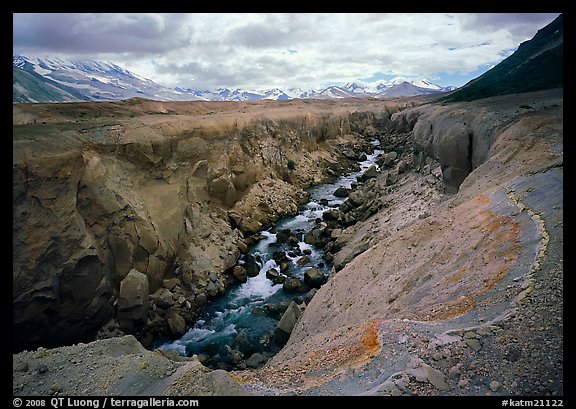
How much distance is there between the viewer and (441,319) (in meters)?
6.97

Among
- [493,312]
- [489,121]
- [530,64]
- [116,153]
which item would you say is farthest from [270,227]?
[530,64]

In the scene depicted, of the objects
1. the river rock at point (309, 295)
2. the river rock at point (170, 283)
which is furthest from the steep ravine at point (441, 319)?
the river rock at point (170, 283)

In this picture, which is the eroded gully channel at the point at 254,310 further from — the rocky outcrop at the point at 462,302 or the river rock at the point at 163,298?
the rocky outcrop at the point at 462,302

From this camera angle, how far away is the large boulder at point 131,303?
15.0m

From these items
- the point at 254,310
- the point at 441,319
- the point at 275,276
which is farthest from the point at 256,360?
the point at 441,319

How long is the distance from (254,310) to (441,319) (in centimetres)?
1131

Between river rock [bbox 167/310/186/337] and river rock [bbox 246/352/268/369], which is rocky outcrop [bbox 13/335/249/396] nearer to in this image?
river rock [bbox 246/352/268/369]

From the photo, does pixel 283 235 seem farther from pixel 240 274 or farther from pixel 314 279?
pixel 314 279

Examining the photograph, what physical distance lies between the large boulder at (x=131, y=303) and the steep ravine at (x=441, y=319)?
4.23 metres

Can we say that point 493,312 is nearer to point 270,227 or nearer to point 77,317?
point 77,317

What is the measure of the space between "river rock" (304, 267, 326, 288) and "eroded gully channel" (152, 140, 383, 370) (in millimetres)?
772

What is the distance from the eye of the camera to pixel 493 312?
6.32 meters

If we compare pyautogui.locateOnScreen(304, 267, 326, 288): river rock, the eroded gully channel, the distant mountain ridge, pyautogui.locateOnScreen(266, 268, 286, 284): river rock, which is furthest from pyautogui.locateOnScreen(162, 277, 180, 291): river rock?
the distant mountain ridge

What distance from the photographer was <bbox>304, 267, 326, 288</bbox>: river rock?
17984 millimetres
